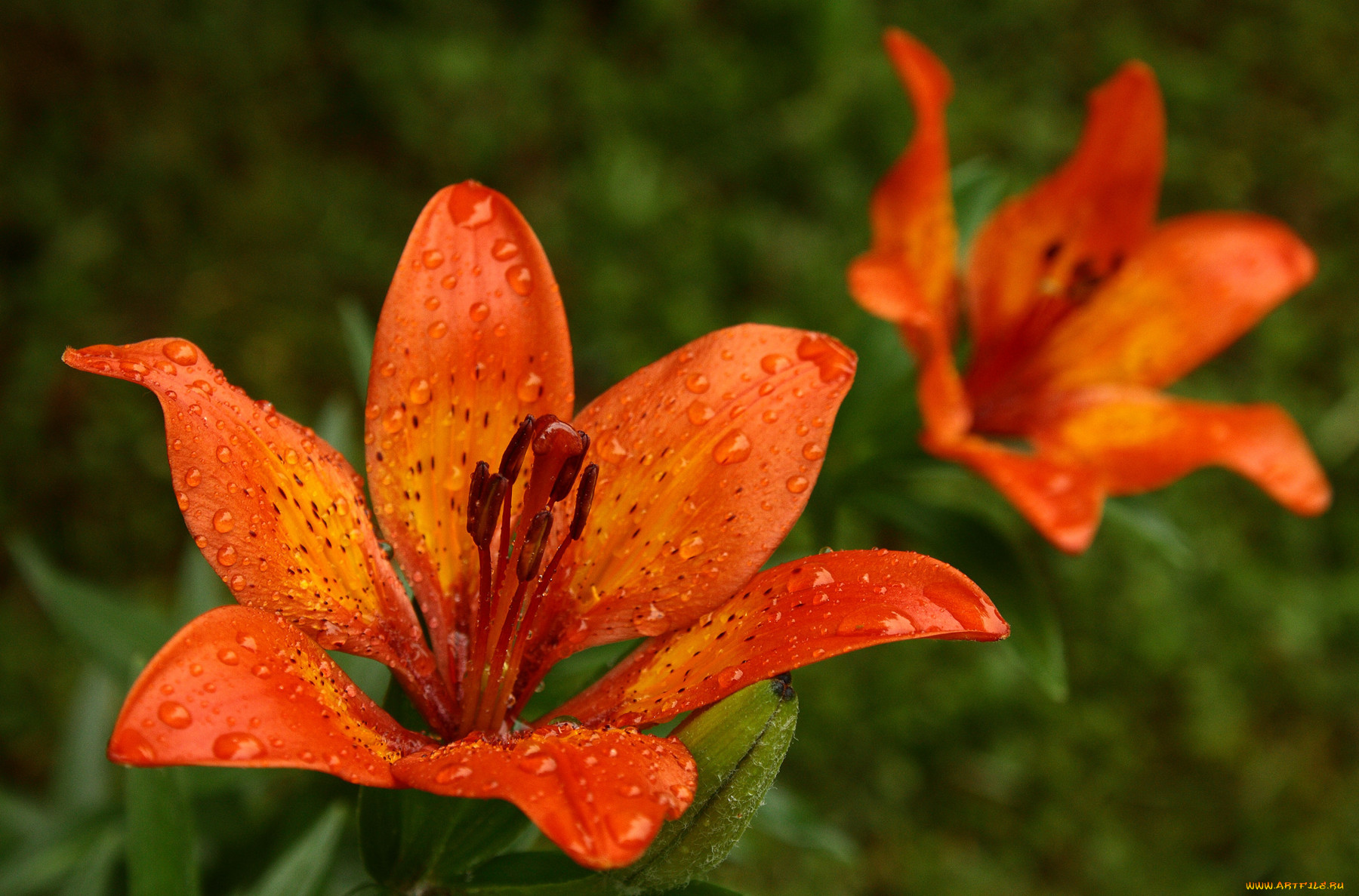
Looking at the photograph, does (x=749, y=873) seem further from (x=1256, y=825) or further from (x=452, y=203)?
(x=452, y=203)

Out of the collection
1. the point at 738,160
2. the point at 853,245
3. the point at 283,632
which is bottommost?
the point at 853,245

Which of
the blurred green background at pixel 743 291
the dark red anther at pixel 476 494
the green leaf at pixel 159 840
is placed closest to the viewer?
the dark red anther at pixel 476 494

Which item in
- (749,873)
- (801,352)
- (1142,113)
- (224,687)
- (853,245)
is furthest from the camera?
(853,245)

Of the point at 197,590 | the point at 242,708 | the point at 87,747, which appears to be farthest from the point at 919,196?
the point at 87,747

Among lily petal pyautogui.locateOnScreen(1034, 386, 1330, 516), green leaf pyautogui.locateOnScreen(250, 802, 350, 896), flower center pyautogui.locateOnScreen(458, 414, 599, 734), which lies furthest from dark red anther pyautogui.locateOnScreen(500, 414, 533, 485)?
lily petal pyautogui.locateOnScreen(1034, 386, 1330, 516)

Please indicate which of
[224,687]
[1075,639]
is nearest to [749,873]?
[1075,639]

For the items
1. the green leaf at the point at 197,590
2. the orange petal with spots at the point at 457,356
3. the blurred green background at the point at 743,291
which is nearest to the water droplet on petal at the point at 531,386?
the orange petal with spots at the point at 457,356

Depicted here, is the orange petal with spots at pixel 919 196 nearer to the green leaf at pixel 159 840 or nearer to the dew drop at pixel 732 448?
the dew drop at pixel 732 448
